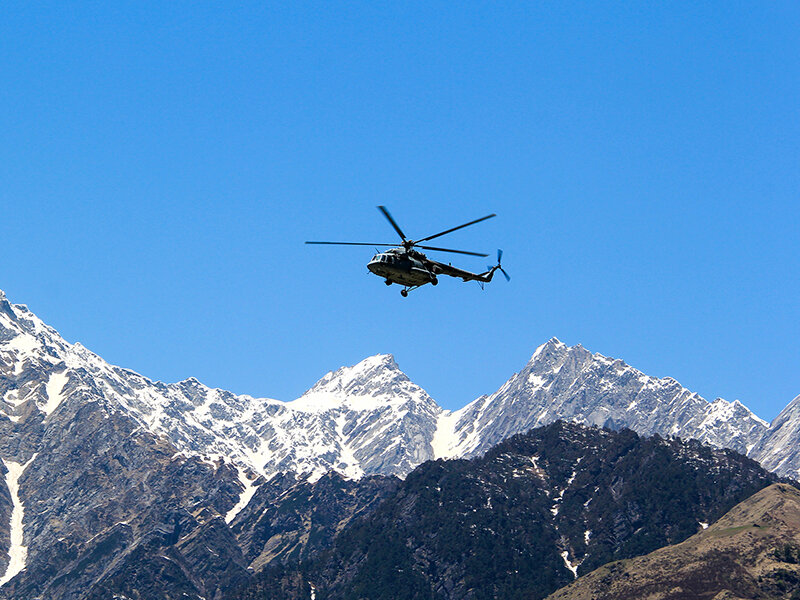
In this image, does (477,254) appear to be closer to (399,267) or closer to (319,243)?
(399,267)

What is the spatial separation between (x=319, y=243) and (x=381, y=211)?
9.80 metres

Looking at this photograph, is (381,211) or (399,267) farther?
(399,267)

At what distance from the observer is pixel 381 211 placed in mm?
149750

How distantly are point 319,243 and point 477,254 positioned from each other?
22.8 meters

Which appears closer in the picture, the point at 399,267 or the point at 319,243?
the point at 319,243

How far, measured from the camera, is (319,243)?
14688 cm

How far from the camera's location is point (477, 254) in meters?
154

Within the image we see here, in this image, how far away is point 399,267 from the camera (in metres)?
161

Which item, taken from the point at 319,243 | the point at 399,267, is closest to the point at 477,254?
the point at 399,267

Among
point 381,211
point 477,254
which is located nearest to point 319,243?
point 381,211

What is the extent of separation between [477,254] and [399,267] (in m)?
13.0
